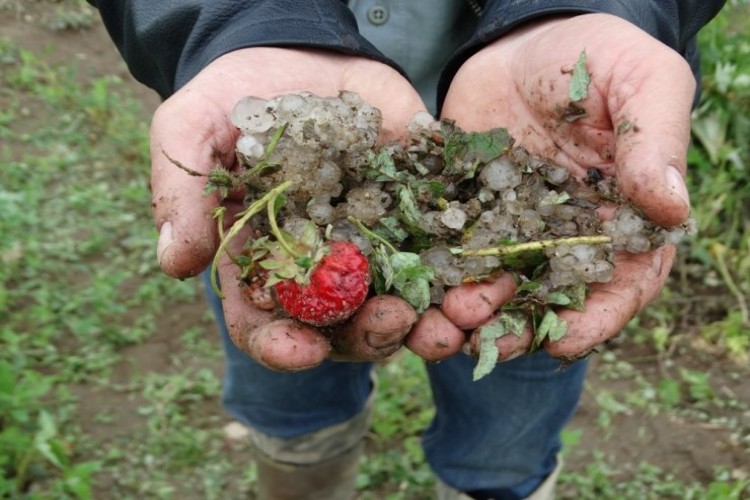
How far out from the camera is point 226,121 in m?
1.55

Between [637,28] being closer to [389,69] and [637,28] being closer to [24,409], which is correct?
[389,69]

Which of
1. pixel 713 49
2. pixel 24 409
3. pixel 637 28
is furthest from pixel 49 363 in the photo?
pixel 713 49

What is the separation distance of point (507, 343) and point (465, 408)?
26.4 inches

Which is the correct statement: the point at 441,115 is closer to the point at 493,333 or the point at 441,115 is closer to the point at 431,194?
the point at 431,194

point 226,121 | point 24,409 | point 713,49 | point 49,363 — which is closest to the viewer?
point 226,121

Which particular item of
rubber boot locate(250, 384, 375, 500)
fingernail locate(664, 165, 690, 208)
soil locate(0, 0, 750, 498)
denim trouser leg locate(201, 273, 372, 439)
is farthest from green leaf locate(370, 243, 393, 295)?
soil locate(0, 0, 750, 498)

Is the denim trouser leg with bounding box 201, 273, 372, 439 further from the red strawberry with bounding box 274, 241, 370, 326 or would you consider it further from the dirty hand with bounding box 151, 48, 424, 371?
the red strawberry with bounding box 274, 241, 370, 326

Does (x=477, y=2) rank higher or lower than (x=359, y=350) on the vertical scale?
higher

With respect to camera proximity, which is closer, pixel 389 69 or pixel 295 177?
pixel 295 177

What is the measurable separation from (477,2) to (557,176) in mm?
462

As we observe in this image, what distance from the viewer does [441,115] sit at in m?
1.82

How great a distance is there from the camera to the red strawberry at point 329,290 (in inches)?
52.4

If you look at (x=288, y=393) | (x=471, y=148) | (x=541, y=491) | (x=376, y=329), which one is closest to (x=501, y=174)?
(x=471, y=148)

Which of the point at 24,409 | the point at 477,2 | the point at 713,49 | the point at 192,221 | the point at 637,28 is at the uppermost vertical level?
the point at 637,28
